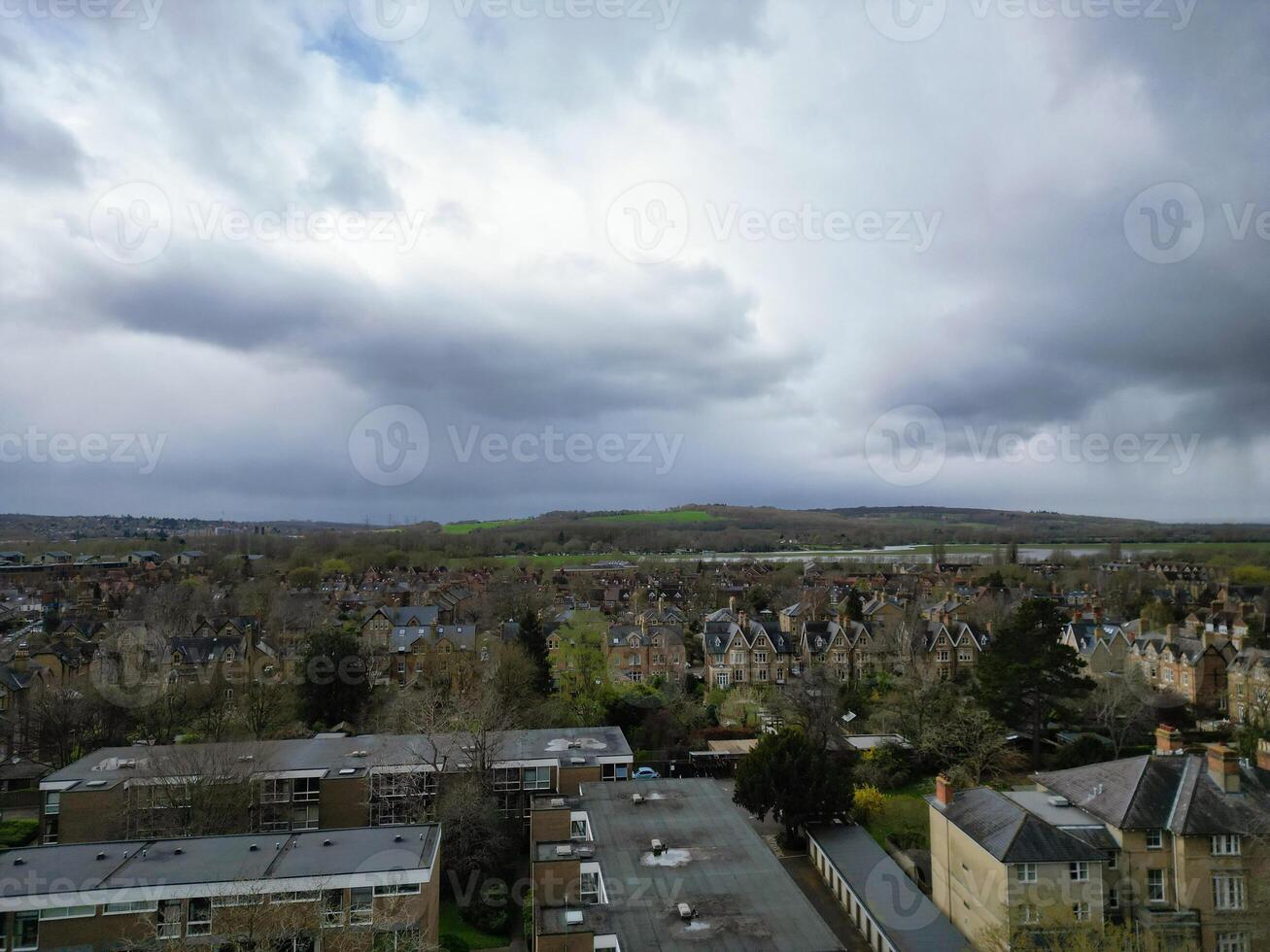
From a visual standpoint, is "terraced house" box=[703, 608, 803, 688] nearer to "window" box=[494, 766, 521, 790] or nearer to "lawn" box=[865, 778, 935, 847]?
"lawn" box=[865, 778, 935, 847]

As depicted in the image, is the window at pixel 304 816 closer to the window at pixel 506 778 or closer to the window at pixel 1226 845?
the window at pixel 506 778

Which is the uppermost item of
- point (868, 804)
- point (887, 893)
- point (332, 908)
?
point (332, 908)

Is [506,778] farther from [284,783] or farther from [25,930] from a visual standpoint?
[25,930]

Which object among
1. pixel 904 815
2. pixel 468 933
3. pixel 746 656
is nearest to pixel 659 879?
pixel 468 933

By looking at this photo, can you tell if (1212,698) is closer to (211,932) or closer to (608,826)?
(608,826)

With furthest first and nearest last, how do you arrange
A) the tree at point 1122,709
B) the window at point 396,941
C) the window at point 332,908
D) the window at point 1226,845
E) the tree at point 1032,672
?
the tree at point 1122,709
the tree at point 1032,672
the window at point 1226,845
the window at point 396,941
the window at point 332,908

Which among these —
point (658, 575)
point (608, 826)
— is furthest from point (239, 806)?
point (658, 575)

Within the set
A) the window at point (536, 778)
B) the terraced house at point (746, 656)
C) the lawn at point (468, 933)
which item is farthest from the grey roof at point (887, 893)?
the terraced house at point (746, 656)
